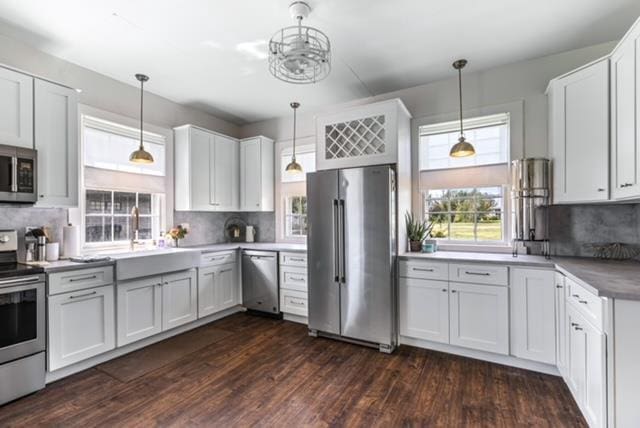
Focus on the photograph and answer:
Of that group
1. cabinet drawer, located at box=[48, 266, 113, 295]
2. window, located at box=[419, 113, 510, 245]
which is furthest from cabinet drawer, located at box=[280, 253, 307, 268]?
cabinet drawer, located at box=[48, 266, 113, 295]

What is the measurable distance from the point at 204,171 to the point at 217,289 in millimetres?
1571

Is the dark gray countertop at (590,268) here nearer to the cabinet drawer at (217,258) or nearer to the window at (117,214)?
the cabinet drawer at (217,258)

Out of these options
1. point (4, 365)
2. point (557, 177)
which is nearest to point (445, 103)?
point (557, 177)

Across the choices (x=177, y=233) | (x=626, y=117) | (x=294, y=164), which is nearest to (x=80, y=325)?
(x=177, y=233)

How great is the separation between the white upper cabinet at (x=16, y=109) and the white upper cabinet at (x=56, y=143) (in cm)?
5

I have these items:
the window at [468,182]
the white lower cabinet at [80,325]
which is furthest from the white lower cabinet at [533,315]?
the white lower cabinet at [80,325]

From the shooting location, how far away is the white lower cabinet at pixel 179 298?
3297 millimetres

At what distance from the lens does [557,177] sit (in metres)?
2.73

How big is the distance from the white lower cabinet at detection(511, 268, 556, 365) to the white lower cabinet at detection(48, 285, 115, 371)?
3.58 meters

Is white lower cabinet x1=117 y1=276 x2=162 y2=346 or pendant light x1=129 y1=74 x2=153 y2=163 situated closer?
white lower cabinet x1=117 y1=276 x2=162 y2=346

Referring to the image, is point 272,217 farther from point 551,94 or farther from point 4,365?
point 551,94

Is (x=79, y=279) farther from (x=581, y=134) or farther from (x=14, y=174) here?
(x=581, y=134)

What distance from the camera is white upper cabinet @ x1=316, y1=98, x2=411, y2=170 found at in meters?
3.17

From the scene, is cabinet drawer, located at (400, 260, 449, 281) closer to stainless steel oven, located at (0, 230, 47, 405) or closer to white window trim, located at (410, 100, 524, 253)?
white window trim, located at (410, 100, 524, 253)
